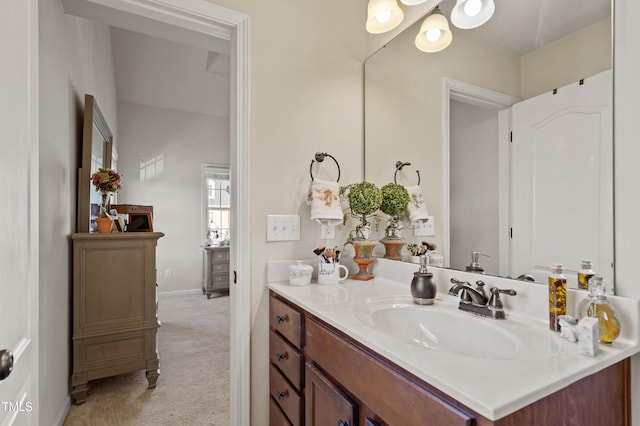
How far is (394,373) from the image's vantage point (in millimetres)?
730

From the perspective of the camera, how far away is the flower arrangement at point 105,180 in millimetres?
2268

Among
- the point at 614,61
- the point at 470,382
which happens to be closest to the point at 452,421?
the point at 470,382

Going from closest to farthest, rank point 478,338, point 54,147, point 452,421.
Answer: point 452,421 → point 478,338 → point 54,147

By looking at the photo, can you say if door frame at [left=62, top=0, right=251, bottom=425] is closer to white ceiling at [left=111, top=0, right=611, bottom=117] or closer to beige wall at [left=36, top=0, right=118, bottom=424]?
beige wall at [left=36, top=0, right=118, bottom=424]

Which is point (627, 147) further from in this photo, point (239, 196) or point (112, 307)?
point (112, 307)

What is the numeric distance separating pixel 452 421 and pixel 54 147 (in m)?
2.18

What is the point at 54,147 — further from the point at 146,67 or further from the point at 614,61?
the point at 146,67

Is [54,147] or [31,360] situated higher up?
[54,147]

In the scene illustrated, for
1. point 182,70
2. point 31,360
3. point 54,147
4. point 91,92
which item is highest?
point 182,70

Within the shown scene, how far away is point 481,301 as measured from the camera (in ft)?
3.38

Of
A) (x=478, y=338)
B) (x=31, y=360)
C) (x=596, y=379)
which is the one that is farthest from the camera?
(x=478, y=338)

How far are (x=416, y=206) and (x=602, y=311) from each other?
87cm

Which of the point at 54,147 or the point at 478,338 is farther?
the point at 54,147

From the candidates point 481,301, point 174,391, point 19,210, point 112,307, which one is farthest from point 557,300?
point 112,307
